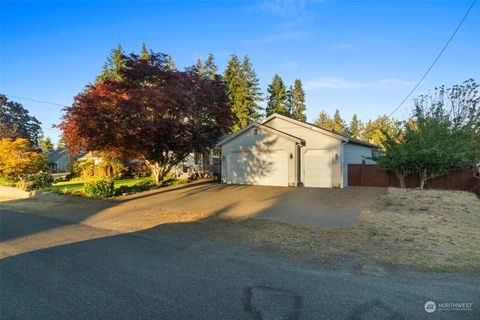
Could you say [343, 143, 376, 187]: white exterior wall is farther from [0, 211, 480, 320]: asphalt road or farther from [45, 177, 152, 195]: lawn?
[45, 177, 152, 195]: lawn

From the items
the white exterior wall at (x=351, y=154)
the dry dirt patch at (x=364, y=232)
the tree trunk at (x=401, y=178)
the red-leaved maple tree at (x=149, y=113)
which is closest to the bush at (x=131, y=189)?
the red-leaved maple tree at (x=149, y=113)

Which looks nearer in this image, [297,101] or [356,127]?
[297,101]

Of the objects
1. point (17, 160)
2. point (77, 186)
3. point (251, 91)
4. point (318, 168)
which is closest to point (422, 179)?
point (318, 168)

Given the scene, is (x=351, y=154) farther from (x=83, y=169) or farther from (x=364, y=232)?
(x=83, y=169)

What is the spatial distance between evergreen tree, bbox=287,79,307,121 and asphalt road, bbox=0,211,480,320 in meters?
40.3

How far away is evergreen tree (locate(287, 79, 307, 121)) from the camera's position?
4381cm

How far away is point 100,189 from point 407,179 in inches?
647

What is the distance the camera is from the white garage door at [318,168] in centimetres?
1573

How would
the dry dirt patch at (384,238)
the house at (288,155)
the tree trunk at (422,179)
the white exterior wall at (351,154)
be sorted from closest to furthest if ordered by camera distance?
1. the dry dirt patch at (384,238)
2. the tree trunk at (422,179)
3. the house at (288,155)
4. the white exterior wall at (351,154)

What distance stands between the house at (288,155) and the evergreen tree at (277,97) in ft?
75.7

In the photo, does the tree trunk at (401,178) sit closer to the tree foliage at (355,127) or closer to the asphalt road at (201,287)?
the asphalt road at (201,287)

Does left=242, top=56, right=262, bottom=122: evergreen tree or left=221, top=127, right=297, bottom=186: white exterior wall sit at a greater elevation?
left=242, top=56, right=262, bottom=122: evergreen tree

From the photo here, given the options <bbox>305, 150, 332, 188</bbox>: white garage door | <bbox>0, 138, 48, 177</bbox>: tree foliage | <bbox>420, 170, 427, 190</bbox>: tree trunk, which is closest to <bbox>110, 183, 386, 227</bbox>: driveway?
<bbox>305, 150, 332, 188</bbox>: white garage door

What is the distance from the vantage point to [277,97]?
4138 cm
